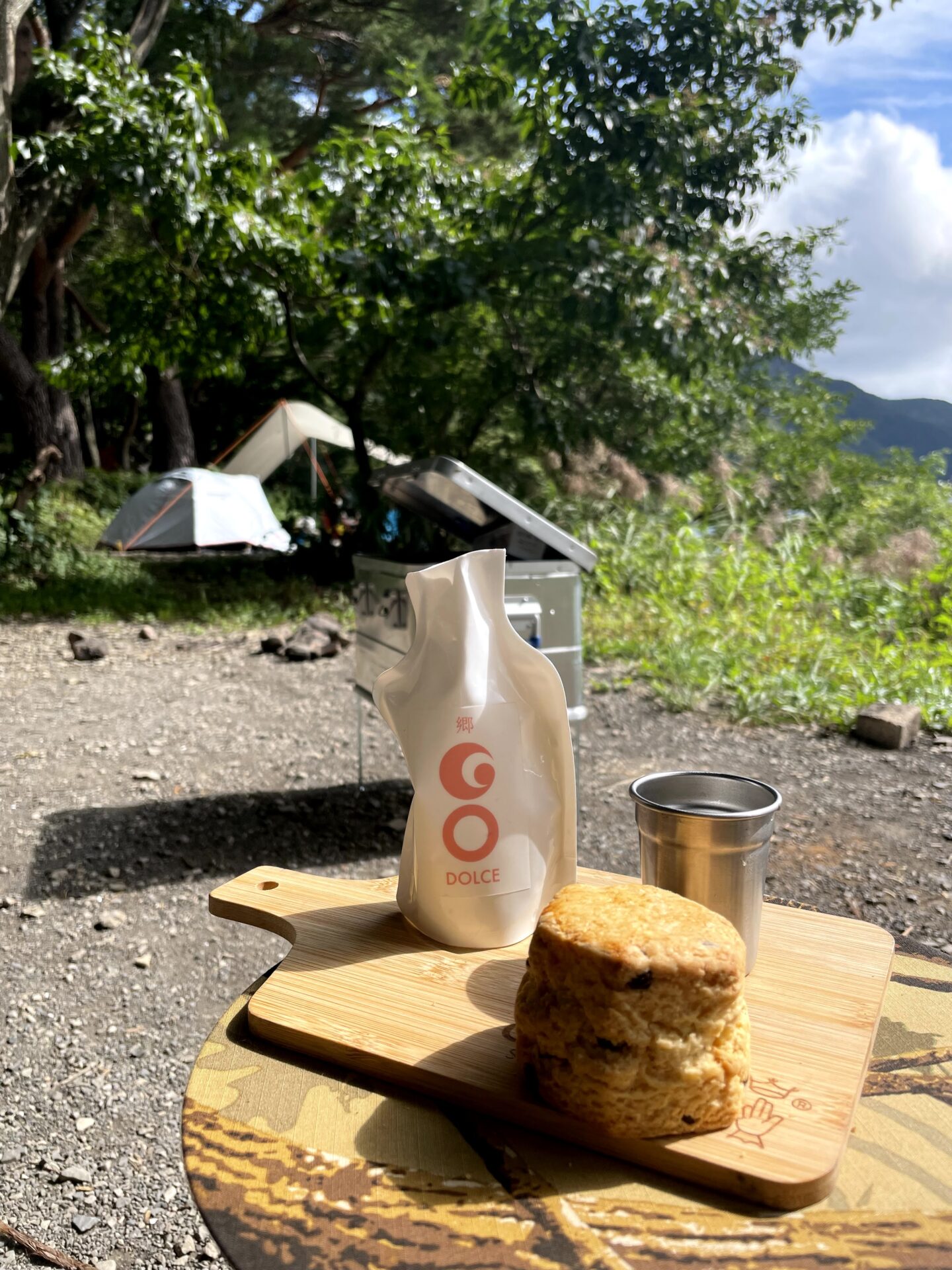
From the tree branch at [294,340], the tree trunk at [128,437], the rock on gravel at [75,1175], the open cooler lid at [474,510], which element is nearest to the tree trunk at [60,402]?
the tree trunk at [128,437]

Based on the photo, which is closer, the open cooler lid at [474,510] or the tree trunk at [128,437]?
the open cooler lid at [474,510]

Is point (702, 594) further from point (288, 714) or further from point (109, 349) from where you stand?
point (109, 349)

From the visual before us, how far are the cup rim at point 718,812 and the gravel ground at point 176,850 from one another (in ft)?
4.18

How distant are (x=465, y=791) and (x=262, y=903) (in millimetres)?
325

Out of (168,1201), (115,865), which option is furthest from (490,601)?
(115,865)

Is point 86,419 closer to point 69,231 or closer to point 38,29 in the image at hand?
point 69,231

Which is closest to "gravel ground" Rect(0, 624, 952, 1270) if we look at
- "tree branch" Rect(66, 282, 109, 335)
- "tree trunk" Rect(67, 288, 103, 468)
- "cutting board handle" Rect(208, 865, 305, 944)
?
"cutting board handle" Rect(208, 865, 305, 944)

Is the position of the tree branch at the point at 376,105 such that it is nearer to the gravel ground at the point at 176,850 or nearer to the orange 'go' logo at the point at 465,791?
the gravel ground at the point at 176,850

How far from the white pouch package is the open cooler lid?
162 centimetres

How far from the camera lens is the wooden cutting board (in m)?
0.75

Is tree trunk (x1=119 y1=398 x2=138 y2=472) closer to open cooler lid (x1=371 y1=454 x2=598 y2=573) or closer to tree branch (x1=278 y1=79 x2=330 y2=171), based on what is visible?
tree branch (x1=278 y1=79 x2=330 y2=171)

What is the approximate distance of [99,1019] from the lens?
2352 millimetres

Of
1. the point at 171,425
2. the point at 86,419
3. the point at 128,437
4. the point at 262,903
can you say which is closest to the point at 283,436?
the point at 171,425

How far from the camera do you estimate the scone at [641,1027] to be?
0.77m
